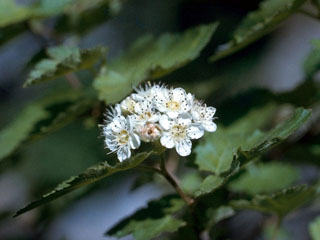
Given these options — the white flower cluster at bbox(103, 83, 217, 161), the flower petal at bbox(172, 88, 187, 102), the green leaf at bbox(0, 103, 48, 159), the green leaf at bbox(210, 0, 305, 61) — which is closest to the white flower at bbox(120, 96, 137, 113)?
the white flower cluster at bbox(103, 83, 217, 161)

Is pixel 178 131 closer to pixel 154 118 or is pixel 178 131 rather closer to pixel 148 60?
pixel 154 118

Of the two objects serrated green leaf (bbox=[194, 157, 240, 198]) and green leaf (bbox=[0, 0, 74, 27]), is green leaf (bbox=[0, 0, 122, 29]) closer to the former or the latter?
green leaf (bbox=[0, 0, 74, 27])

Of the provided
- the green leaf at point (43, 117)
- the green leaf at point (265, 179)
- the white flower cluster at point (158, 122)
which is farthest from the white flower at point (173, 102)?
the green leaf at point (265, 179)

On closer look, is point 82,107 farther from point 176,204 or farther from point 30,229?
point 30,229

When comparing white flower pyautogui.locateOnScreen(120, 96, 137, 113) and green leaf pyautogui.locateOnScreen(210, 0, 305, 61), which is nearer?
white flower pyautogui.locateOnScreen(120, 96, 137, 113)

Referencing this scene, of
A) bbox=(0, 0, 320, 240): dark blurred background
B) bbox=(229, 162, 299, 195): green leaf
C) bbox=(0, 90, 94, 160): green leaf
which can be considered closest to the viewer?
bbox=(0, 90, 94, 160): green leaf

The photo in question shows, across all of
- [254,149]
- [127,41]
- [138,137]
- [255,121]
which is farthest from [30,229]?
[127,41]

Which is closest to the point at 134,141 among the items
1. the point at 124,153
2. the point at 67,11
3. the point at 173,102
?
the point at 124,153
